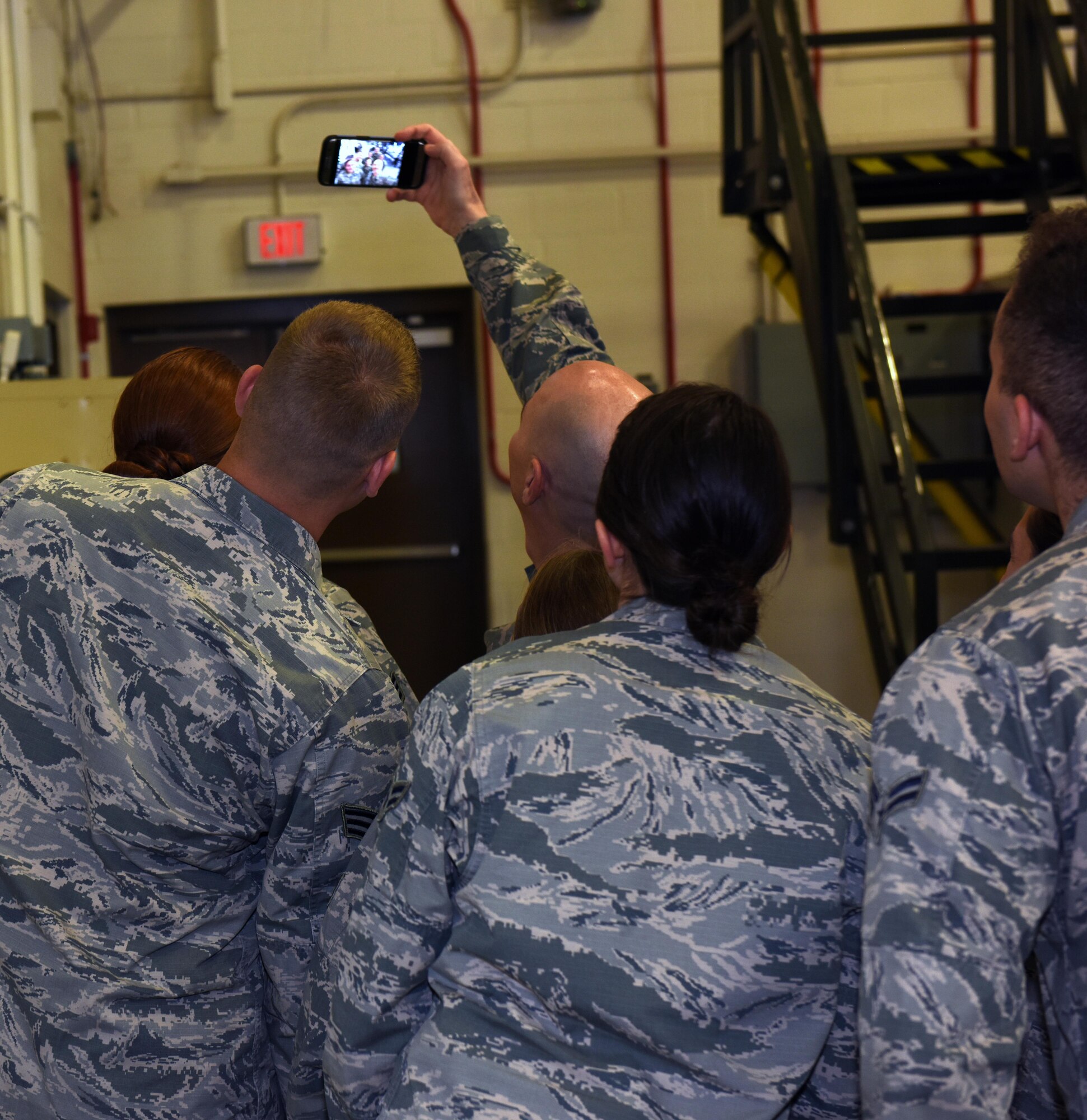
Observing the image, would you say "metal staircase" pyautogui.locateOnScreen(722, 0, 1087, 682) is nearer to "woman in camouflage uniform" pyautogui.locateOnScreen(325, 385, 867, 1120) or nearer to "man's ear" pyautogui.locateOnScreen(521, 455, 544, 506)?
"man's ear" pyautogui.locateOnScreen(521, 455, 544, 506)

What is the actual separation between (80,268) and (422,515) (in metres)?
1.56

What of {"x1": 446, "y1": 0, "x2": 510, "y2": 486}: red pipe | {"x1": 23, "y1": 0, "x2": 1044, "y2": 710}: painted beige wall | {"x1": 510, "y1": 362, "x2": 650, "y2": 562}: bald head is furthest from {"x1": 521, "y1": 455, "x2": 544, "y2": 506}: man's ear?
{"x1": 23, "y1": 0, "x2": 1044, "y2": 710}: painted beige wall

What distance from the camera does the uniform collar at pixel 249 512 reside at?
141 cm

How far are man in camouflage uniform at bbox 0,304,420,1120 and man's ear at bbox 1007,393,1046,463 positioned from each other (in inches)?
28.5

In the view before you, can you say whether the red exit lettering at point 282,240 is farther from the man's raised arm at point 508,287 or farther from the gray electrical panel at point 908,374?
the man's raised arm at point 508,287

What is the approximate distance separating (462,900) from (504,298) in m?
1.04

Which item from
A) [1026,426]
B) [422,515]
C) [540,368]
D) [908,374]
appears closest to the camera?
[1026,426]

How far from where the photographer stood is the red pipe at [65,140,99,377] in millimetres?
4551

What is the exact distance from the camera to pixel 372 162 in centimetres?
187

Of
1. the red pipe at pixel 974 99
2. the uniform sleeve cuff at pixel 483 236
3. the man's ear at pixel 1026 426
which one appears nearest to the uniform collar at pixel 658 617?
the man's ear at pixel 1026 426

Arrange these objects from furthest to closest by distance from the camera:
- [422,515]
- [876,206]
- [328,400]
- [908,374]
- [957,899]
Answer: [422,515]
[908,374]
[876,206]
[328,400]
[957,899]

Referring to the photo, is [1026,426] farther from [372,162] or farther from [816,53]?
[816,53]

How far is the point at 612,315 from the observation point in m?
4.64

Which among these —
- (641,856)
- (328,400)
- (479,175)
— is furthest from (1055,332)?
(479,175)
